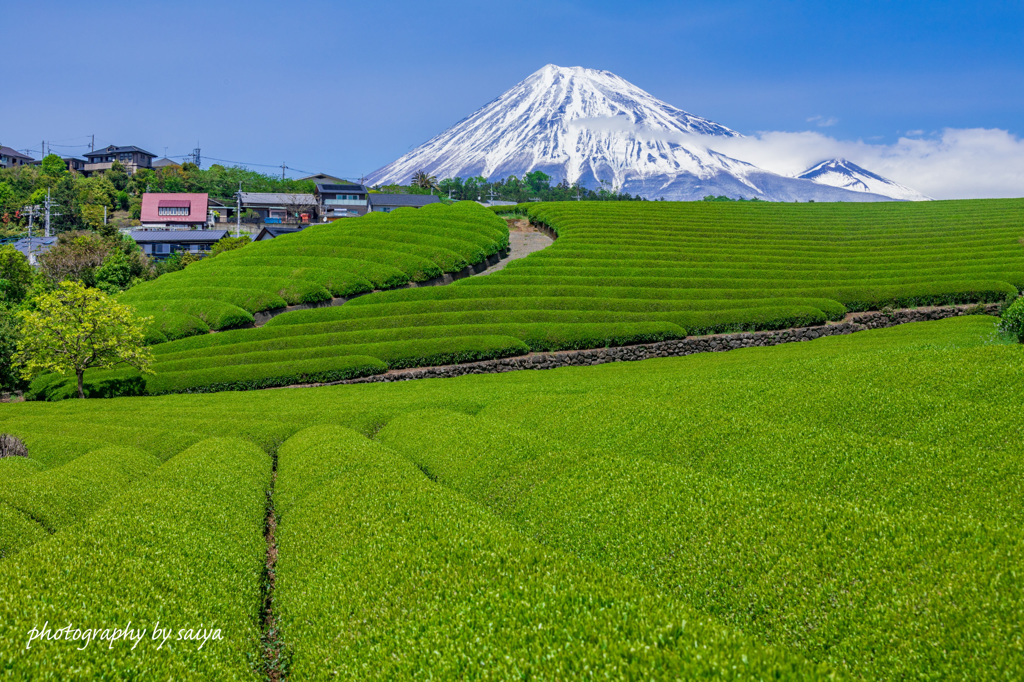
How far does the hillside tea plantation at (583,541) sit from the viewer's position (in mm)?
7352

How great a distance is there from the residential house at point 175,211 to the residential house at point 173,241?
10.2 m

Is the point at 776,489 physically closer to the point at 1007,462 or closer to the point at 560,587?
the point at 1007,462

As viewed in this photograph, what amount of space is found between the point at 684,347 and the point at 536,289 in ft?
41.6

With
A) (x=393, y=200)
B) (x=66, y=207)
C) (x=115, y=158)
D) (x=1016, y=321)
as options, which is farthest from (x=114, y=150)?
(x=1016, y=321)

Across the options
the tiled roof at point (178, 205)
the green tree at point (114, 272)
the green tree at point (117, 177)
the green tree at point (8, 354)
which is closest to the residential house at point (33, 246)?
the tiled roof at point (178, 205)

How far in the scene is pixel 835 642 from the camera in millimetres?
7895

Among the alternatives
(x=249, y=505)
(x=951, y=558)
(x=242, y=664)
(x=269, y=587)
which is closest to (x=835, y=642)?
(x=951, y=558)

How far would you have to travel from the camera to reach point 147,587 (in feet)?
30.3

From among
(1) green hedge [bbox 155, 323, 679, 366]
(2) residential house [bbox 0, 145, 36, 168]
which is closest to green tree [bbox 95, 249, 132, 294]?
(1) green hedge [bbox 155, 323, 679, 366]

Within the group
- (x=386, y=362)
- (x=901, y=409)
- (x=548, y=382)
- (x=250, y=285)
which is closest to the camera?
(x=901, y=409)

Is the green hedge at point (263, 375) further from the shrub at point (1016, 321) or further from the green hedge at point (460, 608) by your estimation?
the shrub at point (1016, 321)

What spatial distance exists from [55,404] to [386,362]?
1692cm

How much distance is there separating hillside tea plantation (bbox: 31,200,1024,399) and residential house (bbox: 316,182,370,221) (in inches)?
2311

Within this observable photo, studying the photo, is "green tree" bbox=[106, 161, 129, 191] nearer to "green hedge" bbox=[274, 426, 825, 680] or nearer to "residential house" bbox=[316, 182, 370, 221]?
"residential house" bbox=[316, 182, 370, 221]
